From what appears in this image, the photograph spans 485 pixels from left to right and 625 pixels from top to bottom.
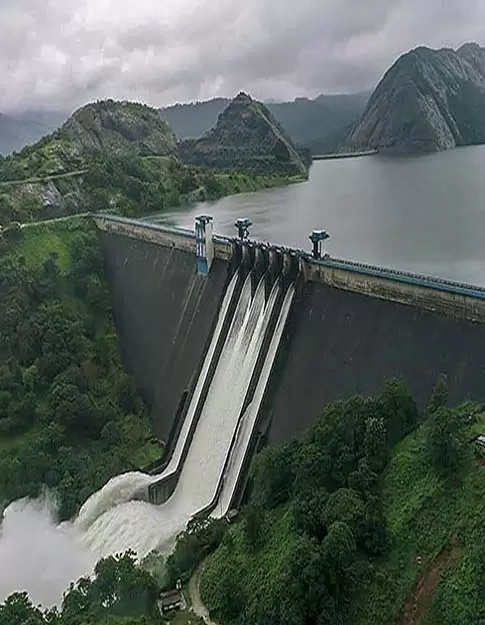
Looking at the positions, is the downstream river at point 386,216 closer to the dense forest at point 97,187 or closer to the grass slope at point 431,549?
the dense forest at point 97,187

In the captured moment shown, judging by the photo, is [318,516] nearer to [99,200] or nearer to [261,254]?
[261,254]

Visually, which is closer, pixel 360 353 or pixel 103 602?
pixel 103 602

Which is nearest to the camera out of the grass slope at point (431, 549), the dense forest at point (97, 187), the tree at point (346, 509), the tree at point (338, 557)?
the grass slope at point (431, 549)

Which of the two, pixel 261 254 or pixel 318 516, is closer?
pixel 318 516

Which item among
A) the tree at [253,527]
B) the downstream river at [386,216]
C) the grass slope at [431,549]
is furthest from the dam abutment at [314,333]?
the downstream river at [386,216]

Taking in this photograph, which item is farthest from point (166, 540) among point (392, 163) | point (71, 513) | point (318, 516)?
point (392, 163)

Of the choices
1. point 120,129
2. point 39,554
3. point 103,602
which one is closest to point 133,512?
point 39,554

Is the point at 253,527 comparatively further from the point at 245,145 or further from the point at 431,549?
the point at 245,145
